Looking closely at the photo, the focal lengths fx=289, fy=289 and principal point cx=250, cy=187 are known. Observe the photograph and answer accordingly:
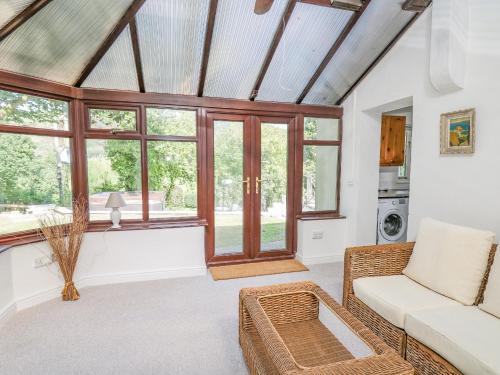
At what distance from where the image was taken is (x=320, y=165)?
4309mm

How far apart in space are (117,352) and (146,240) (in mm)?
1461

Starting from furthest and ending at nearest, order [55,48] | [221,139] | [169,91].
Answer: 1. [221,139]
2. [169,91]
3. [55,48]

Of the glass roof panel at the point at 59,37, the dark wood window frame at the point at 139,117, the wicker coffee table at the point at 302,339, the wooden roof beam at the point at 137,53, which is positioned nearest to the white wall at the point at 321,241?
the dark wood window frame at the point at 139,117

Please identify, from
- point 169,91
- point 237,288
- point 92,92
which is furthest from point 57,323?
point 169,91

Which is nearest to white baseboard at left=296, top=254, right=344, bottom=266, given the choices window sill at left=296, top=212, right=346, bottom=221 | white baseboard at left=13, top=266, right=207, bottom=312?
window sill at left=296, top=212, right=346, bottom=221

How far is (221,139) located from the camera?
3869 mm

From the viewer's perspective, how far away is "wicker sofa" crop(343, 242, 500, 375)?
1637mm

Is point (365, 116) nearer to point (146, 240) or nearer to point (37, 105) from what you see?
point (146, 240)

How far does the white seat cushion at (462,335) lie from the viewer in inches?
55.6

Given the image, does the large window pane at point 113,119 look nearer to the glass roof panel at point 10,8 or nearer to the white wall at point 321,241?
the glass roof panel at point 10,8

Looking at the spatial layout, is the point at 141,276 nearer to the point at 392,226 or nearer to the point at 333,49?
the point at 333,49

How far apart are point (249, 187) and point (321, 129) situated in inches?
54.1

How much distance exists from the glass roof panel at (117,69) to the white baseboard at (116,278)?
2.19 meters

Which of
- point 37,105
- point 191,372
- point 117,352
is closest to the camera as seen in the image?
point 191,372
